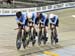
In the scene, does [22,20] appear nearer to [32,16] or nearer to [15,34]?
[32,16]

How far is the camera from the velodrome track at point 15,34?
16.5 meters

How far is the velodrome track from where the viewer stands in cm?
1653

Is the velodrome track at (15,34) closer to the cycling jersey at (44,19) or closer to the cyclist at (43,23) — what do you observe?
the cyclist at (43,23)

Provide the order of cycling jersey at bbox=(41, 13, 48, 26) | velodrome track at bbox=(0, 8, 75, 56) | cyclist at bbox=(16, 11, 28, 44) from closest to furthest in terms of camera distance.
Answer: cyclist at bbox=(16, 11, 28, 44)
velodrome track at bbox=(0, 8, 75, 56)
cycling jersey at bbox=(41, 13, 48, 26)

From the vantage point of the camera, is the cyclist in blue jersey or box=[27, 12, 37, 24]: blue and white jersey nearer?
the cyclist in blue jersey

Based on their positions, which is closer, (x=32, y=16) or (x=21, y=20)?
(x=21, y=20)

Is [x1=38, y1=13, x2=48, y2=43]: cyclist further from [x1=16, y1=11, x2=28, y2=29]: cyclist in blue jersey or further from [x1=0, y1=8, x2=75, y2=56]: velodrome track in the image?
[x1=16, y1=11, x2=28, y2=29]: cyclist in blue jersey

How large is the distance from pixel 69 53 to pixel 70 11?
2017cm

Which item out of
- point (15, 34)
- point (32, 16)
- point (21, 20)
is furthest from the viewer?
point (15, 34)

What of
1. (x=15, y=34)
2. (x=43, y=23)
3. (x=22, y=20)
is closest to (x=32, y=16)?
(x=22, y=20)

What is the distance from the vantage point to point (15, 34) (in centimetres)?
2172

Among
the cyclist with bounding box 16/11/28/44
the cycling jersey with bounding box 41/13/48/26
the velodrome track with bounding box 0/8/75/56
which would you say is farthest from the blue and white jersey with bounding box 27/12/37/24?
the velodrome track with bounding box 0/8/75/56

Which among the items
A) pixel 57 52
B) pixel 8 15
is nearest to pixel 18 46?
pixel 57 52

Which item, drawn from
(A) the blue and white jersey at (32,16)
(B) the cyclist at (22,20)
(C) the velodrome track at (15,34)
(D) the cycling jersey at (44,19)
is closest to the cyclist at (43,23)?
(D) the cycling jersey at (44,19)
